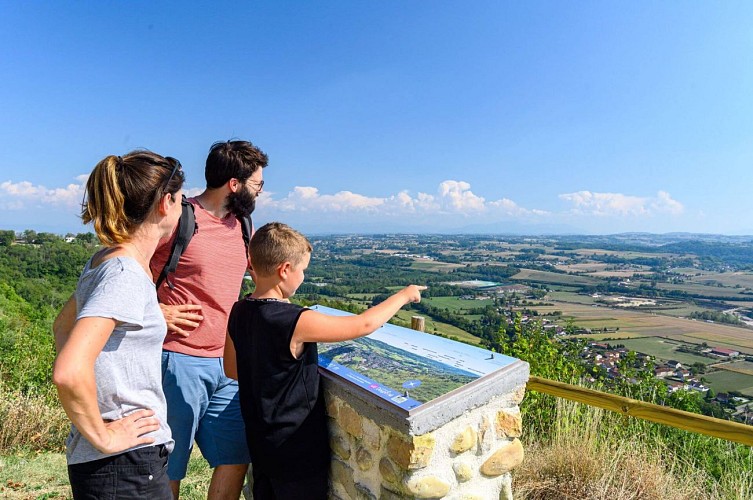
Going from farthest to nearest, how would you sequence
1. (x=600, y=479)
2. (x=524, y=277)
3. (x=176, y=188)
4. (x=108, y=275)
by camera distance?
(x=524, y=277) → (x=600, y=479) → (x=176, y=188) → (x=108, y=275)

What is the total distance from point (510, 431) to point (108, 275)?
1738 millimetres

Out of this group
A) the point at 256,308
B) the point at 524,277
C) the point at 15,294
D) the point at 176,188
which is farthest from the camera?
the point at 524,277

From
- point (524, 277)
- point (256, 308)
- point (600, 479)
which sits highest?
point (256, 308)

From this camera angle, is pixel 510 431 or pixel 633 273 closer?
pixel 510 431

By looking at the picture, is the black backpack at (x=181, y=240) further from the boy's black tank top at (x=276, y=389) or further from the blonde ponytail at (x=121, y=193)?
the blonde ponytail at (x=121, y=193)

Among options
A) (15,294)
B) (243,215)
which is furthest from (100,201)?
(15,294)

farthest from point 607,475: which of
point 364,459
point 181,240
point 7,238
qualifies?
point 7,238

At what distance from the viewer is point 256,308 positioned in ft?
5.95

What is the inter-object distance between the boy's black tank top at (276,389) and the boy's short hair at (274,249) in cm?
15

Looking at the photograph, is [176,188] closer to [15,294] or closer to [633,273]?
[15,294]

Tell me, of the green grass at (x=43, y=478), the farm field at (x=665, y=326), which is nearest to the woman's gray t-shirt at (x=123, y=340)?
the green grass at (x=43, y=478)

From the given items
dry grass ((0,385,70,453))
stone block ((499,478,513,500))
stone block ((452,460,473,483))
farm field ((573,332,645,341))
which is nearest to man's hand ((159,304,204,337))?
stone block ((452,460,473,483))

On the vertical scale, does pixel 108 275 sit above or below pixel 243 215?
below

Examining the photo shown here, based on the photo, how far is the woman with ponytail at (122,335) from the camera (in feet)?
4.21
